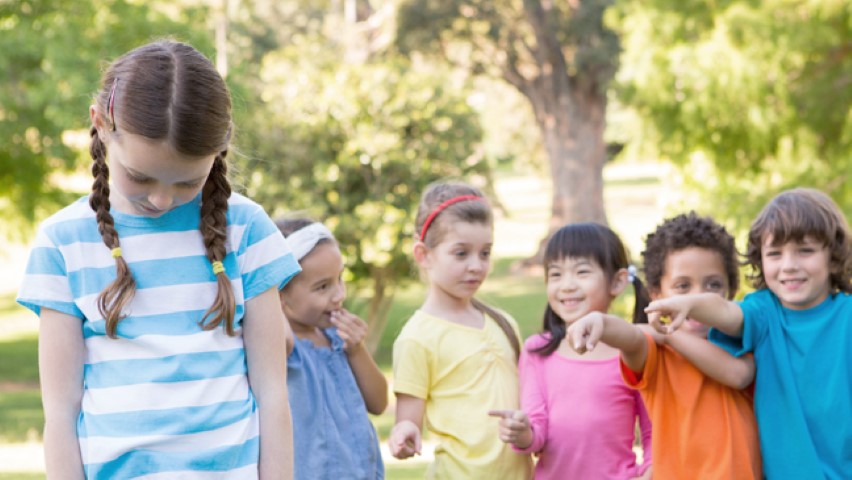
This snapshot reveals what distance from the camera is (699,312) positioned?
3.07 m

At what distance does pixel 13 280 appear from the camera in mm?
32719

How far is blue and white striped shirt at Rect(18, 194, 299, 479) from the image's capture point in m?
2.34

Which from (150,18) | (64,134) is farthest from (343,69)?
(64,134)

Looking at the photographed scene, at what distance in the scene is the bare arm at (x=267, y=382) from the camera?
2.48 m

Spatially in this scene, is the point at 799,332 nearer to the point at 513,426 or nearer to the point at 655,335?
the point at 655,335

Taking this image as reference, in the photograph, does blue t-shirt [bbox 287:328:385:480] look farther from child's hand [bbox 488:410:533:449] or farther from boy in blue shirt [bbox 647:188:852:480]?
boy in blue shirt [bbox 647:188:852:480]

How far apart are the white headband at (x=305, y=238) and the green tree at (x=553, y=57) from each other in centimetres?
1918

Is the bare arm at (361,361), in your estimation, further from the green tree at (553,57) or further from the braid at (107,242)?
the green tree at (553,57)

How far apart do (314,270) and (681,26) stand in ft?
25.4

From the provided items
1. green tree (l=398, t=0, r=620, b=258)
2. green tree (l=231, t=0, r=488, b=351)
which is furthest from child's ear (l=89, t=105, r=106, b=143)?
green tree (l=398, t=0, r=620, b=258)

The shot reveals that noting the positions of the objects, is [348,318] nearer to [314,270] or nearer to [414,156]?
[314,270]

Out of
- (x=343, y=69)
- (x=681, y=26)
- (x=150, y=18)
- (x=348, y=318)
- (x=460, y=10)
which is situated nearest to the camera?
(x=348, y=318)

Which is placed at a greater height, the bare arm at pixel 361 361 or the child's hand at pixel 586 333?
the child's hand at pixel 586 333

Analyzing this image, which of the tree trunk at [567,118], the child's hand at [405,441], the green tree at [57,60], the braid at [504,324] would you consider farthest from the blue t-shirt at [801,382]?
the tree trunk at [567,118]
